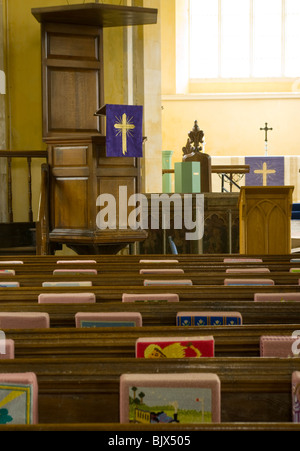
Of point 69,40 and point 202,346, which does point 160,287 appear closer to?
point 202,346

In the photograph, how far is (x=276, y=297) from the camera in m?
2.00

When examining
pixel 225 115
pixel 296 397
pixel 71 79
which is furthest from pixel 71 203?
pixel 225 115

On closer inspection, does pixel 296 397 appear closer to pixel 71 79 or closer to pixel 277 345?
pixel 277 345

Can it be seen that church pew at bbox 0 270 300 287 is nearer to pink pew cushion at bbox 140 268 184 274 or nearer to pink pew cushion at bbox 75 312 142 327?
pink pew cushion at bbox 140 268 184 274

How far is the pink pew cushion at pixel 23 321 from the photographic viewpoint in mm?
1678

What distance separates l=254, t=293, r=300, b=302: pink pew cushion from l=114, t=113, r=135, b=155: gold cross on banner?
3381mm

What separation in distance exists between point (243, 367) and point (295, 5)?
46.8 ft

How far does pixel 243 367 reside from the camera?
1.27 m

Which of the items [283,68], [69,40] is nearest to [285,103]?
[283,68]

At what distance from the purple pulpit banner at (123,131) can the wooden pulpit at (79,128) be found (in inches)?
3.8

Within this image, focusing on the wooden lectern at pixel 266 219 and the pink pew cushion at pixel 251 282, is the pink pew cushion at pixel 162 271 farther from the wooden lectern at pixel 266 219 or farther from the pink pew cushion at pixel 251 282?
the wooden lectern at pixel 266 219

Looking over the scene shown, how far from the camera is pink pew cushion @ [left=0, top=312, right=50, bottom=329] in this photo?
5.50 ft

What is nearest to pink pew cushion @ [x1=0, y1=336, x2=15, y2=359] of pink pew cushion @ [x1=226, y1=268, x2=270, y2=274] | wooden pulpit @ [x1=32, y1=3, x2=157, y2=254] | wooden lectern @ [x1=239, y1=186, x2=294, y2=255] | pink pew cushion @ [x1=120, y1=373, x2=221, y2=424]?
pink pew cushion @ [x1=120, y1=373, x2=221, y2=424]

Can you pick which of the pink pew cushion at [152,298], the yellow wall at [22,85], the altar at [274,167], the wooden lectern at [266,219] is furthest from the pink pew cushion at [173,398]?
the altar at [274,167]
